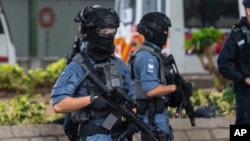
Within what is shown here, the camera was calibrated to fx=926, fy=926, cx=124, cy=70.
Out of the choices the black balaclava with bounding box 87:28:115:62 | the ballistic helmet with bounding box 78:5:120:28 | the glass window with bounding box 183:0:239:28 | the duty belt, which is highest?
the ballistic helmet with bounding box 78:5:120:28

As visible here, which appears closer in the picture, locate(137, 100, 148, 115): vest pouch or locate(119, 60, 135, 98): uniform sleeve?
locate(119, 60, 135, 98): uniform sleeve

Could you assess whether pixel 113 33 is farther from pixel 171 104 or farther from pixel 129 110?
pixel 171 104

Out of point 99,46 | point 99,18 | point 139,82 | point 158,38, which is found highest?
point 99,18

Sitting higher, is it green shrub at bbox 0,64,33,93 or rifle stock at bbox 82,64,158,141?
rifle stock at bbox 82,64,158,141

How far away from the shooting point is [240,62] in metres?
7.95

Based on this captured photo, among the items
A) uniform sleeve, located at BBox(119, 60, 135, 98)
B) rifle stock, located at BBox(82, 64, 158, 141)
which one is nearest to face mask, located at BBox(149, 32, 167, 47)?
uniform sleeve, located at BBox(119, 60, 135, 98)

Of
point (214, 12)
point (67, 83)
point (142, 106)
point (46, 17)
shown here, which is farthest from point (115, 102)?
point (46, 17)

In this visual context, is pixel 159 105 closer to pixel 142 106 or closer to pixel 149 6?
pixel 142 106

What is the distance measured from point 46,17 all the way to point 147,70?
20.0 m

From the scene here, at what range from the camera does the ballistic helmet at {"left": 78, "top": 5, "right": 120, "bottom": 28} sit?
6246 mm

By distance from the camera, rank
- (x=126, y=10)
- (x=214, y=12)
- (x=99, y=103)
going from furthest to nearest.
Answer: (x=214, y=12), (x=126, y=10), (x=99, y=103)

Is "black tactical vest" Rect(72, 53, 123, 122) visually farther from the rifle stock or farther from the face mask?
the face mask

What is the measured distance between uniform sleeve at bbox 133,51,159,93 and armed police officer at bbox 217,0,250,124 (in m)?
0.80

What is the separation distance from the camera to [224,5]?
57.6ft
